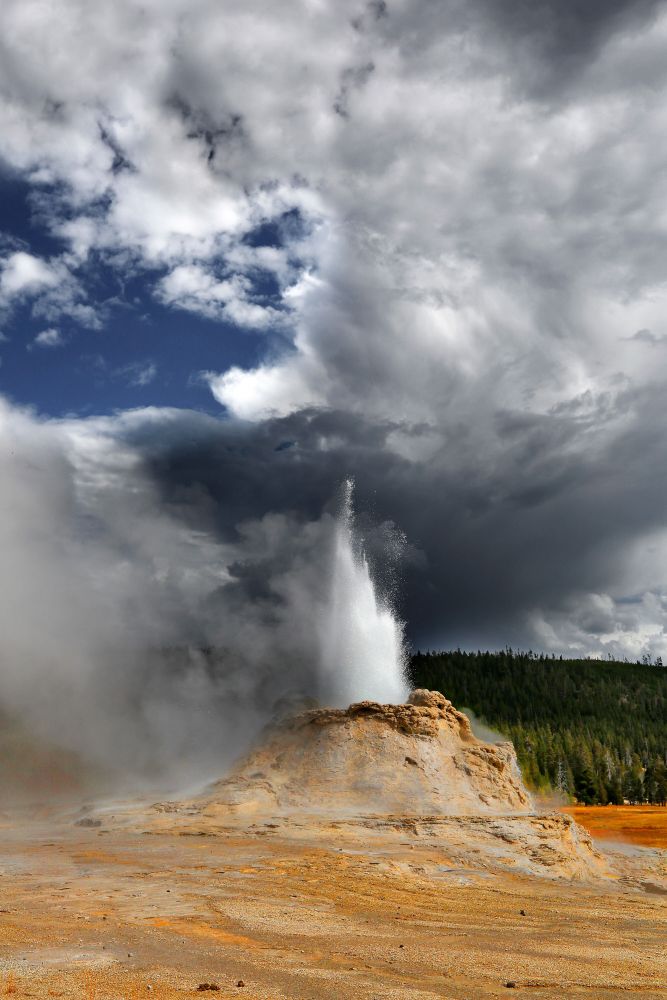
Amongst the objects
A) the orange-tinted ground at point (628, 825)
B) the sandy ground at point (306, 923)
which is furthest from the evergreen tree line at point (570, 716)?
the sandy ground at point (306, 923)

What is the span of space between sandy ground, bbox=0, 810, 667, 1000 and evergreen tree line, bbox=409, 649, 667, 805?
63394mm

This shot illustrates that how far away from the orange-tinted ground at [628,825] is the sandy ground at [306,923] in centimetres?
2232

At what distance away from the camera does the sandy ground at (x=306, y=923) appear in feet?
30.5

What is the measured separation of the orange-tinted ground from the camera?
1799 inches

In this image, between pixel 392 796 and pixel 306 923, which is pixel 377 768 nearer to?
pixel 392 796

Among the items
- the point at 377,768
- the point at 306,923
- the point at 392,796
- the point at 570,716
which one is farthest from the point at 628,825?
the point at 570,716

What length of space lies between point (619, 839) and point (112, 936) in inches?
1710

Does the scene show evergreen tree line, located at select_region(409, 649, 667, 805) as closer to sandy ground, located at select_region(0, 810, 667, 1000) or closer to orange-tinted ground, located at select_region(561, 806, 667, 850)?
orange-tinted ground, located at select_region(561, 806, 667, 850)

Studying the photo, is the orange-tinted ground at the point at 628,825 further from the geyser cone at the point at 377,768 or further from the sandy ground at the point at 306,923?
the sandy ground at the point at 306,923

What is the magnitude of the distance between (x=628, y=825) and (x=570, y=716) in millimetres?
95271

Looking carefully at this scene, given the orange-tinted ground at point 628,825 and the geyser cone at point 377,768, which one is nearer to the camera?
the geyser cone at point 377,768

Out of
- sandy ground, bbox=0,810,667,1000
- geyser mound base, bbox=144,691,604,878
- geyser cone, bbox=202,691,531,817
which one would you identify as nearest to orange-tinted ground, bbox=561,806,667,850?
geyser mound base, bbox=144,691,604,878

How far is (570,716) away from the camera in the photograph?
140625 millimetres

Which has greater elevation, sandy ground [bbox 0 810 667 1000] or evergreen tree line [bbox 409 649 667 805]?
evergreen tree line [bbox 409 649 667 805]
